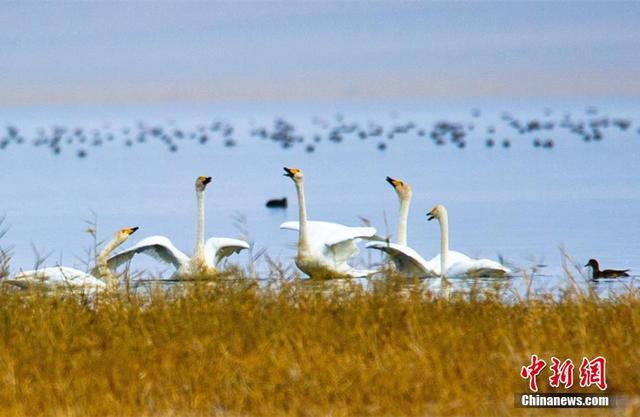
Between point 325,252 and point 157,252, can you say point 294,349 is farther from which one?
point 157,252

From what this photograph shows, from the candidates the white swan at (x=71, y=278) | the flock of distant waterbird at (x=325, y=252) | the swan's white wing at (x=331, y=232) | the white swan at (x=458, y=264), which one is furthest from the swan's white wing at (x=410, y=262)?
the white swan at (x=71, y=278)

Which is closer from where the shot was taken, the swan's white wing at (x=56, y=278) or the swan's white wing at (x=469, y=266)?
the swan's white wing at (x=56, y=278)

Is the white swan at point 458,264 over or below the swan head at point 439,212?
below

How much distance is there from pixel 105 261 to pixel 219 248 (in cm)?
261

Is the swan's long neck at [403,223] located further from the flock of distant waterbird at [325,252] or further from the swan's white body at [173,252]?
the swan's white body at [173,252]

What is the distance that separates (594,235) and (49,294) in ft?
46.4

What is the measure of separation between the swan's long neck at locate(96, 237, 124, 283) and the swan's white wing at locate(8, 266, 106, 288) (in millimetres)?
76

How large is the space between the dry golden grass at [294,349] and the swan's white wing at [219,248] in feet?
16.7

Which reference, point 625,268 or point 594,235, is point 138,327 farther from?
point 594,235

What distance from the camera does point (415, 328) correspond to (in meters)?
8.53

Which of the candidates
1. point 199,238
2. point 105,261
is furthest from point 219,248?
point 105,261

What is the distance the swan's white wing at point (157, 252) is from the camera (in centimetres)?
1411

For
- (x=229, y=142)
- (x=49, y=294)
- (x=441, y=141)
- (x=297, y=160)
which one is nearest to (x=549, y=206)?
(x=49, y=294)

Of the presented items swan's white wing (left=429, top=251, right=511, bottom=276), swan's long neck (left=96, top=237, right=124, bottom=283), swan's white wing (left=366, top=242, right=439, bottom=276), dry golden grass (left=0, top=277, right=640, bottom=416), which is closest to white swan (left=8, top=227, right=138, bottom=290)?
swan's long neck (left=96, top=237, right=124, bottom=283)
